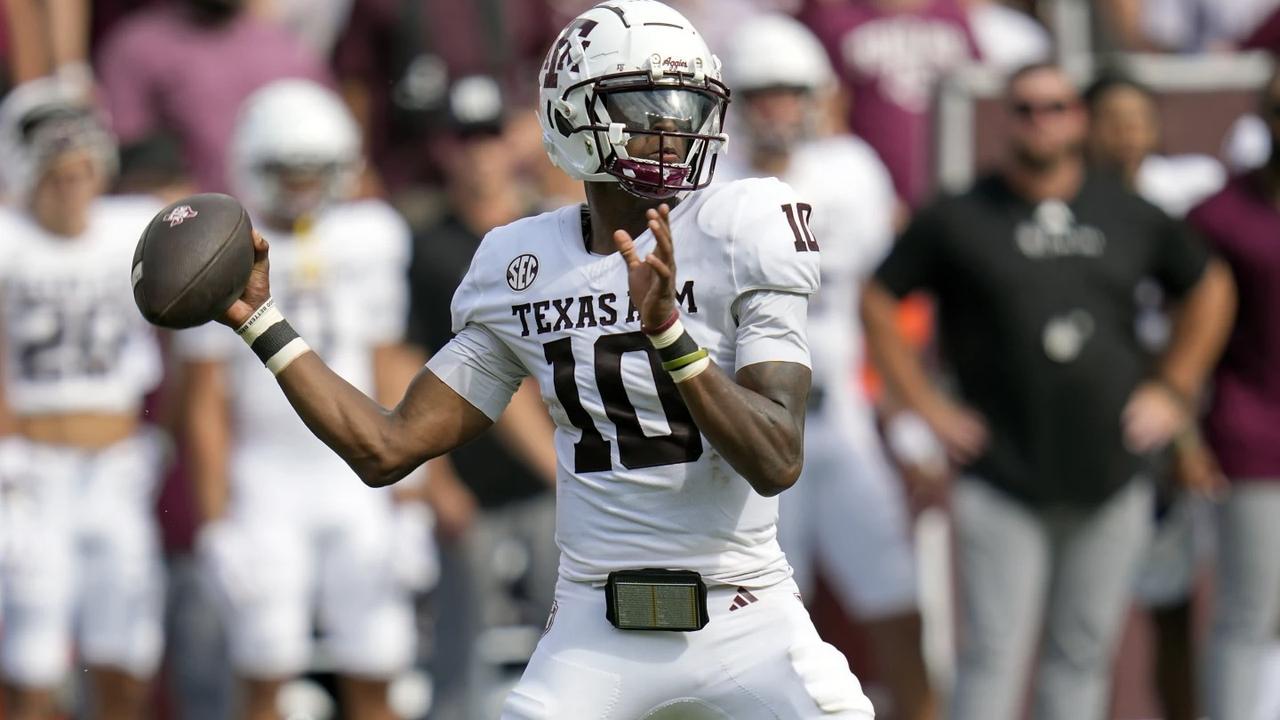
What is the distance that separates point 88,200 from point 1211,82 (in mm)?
3886

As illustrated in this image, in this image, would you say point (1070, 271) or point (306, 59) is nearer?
point (1070, 271)

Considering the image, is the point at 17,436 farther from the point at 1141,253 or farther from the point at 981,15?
the point at 981,15

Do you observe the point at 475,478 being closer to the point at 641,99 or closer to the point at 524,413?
the point at 524,413

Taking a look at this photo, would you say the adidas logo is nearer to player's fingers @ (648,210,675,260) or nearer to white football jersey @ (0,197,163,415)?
player's fingers @ (648,210,675,260)

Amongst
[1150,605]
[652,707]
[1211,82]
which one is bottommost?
[1150,605]

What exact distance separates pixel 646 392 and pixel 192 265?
2.77 ft

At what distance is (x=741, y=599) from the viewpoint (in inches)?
154

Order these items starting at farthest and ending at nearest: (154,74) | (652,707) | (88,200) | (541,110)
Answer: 1. (154,74)
2. (88,200)
3. (541,110)
4. (652,707)

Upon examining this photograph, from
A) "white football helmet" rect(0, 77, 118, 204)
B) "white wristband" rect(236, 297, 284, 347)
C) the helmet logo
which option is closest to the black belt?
"white wristband" rect(236, 297, 284, 347)

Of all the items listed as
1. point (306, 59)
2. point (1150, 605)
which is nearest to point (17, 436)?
point (306, 59)

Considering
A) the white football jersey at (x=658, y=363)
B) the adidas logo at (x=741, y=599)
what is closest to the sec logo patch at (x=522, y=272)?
the white football jersey at (x=658, y=363)

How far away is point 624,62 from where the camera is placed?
392 cm

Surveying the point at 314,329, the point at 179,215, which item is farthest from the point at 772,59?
the point at 179,215

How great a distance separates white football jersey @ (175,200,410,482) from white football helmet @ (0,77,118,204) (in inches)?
24.5
